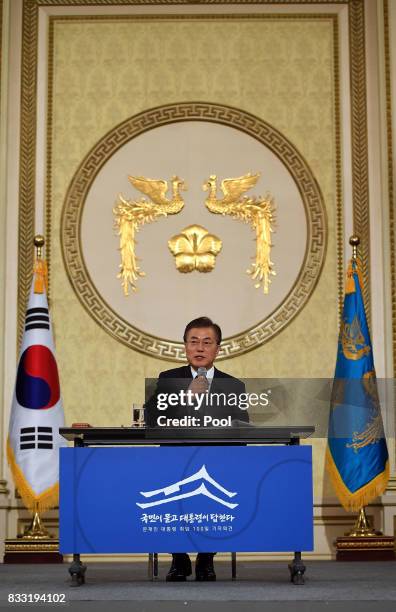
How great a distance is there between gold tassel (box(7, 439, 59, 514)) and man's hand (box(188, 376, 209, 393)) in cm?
255

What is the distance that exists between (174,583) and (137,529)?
1.12 ft

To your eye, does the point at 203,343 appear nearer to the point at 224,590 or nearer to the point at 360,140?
the point at 224,590

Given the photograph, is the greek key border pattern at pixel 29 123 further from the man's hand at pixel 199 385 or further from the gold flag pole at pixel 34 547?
the man's hand at pixel 199 385

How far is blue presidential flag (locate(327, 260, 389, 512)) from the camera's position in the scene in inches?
284

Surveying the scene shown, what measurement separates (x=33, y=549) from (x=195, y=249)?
98.1 inches

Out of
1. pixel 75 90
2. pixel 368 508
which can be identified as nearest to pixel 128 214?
pixel 75 90

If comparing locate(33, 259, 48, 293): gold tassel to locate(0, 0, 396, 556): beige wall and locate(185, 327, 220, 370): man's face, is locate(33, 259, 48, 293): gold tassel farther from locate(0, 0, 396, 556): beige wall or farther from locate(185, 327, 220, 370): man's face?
locate(185, 327, 220, 370): man's face

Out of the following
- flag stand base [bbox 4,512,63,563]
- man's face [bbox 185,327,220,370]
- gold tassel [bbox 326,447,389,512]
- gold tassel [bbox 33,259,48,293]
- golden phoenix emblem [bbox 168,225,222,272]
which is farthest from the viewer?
golden phoenix emblem [bbox 168,225,222,272]

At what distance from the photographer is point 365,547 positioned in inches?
283

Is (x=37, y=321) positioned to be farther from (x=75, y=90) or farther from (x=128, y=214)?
(x=75, y=90)

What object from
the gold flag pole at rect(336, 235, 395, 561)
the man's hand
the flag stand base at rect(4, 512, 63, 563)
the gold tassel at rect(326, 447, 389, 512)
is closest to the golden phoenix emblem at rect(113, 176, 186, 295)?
the flag stand base at rect(4, 512, 63, 563)

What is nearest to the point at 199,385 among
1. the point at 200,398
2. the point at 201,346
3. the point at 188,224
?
the point at 200,398

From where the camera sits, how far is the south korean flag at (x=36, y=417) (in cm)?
722

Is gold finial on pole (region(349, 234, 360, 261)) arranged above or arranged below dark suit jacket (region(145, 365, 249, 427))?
above
